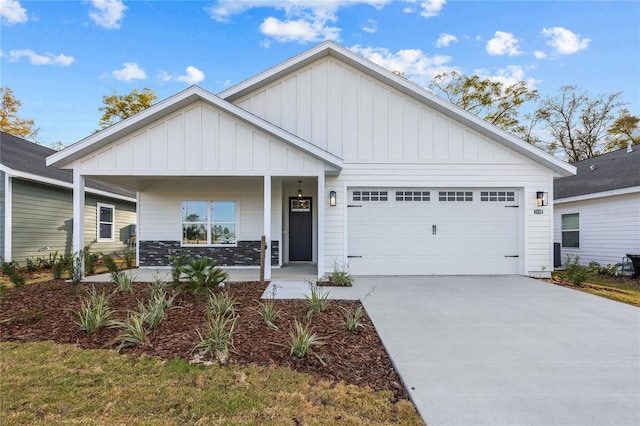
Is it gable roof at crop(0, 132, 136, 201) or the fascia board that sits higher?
gable roof at crop(0, 132, 136, 201)

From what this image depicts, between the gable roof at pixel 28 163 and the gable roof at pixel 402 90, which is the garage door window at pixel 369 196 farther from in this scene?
the gable roof at pixel 28 163

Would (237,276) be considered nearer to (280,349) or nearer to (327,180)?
(327,180)

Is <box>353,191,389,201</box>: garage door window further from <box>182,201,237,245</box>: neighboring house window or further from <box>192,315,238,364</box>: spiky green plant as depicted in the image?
<box>192,315,238,364</box>: spiky green plant

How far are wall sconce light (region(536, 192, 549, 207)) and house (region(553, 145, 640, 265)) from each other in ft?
9.35

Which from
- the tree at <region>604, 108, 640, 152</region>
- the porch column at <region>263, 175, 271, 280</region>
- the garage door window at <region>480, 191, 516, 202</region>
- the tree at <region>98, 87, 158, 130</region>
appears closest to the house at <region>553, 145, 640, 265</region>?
the garage door window at <region>480, 191, 516, 202</region>

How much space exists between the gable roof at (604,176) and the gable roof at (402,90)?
3047mm

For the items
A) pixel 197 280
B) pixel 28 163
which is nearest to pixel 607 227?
pixel 197 280

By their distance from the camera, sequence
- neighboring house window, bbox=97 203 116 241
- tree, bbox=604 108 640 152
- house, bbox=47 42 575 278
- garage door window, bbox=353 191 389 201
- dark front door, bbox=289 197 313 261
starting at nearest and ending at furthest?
1. house, bbox=47 42 575 278
2. garage door window, bbox=353 191 389 201
3. dark front door, bbox=289 197 313 261
4. neighboring house window, bbox=97 203 116 241
5. tree, bbox=604 108 640 152

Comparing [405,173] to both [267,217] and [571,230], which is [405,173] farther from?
[571,230]

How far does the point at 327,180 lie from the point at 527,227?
5.53 meters

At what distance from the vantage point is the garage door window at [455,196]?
9.36 meters

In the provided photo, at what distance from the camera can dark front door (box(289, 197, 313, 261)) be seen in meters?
11.3

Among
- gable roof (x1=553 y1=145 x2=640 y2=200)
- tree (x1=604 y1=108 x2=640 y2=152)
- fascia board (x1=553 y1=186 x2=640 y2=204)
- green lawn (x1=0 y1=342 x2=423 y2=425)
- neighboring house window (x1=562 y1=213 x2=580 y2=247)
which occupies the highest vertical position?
tree (x1=604 y1=108 x2=640 y2=152)

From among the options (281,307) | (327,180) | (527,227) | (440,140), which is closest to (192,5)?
(327,180)
